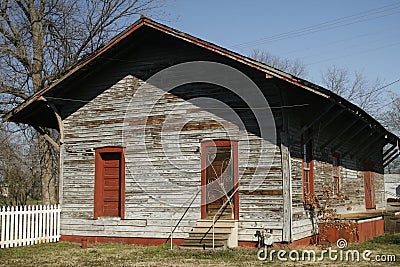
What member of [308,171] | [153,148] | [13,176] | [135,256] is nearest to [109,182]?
[153,148]

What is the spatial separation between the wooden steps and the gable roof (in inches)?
154

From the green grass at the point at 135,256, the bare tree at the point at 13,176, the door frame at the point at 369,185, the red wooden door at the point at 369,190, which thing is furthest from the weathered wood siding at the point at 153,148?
the bare tree at the point at 13,176

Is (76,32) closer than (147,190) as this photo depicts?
No

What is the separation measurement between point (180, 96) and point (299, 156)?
3.63 m

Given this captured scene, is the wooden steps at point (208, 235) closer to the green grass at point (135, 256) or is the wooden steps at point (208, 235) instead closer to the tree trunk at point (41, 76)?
the green grass at point (135, 256)

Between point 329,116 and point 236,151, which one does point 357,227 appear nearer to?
point 329,116

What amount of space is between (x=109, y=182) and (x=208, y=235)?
3.84 metres

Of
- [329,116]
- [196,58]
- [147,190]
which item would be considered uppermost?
[196,58]

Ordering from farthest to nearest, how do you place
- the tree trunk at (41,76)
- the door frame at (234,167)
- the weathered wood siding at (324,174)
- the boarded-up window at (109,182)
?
the tree trunk at (41,76), the boarded-up window at (109,182), the weathered wood siding at (324,174), the door frame at (234,167)

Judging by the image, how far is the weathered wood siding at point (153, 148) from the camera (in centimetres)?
1355

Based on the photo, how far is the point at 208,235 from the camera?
13.4 metres

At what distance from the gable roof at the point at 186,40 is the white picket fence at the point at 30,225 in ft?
9.87

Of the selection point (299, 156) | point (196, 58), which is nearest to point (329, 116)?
point (299, 156)

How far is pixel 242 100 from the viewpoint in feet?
45.7
